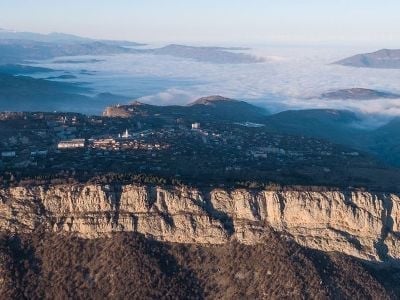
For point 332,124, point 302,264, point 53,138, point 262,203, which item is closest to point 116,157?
point 53,138

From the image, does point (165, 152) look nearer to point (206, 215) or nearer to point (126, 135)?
point (126, 135)

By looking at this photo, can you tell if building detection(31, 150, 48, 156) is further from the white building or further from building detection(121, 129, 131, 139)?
the white building

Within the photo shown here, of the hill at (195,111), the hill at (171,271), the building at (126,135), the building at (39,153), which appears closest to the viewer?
the hill at (171,271)

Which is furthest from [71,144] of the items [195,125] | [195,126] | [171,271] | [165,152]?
[171,271]

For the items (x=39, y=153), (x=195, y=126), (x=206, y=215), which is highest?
(x=206, y=215)

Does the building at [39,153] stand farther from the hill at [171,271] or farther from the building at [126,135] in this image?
the hill at [171,271]

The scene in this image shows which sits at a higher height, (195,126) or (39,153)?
(39,153)

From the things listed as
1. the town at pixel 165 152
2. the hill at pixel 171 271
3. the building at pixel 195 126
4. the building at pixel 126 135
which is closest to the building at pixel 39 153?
the town at pixel 165 152

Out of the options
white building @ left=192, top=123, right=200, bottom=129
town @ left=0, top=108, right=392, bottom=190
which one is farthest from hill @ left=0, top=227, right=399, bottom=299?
white building @ left=192, top=123, right=200, bottom=129
